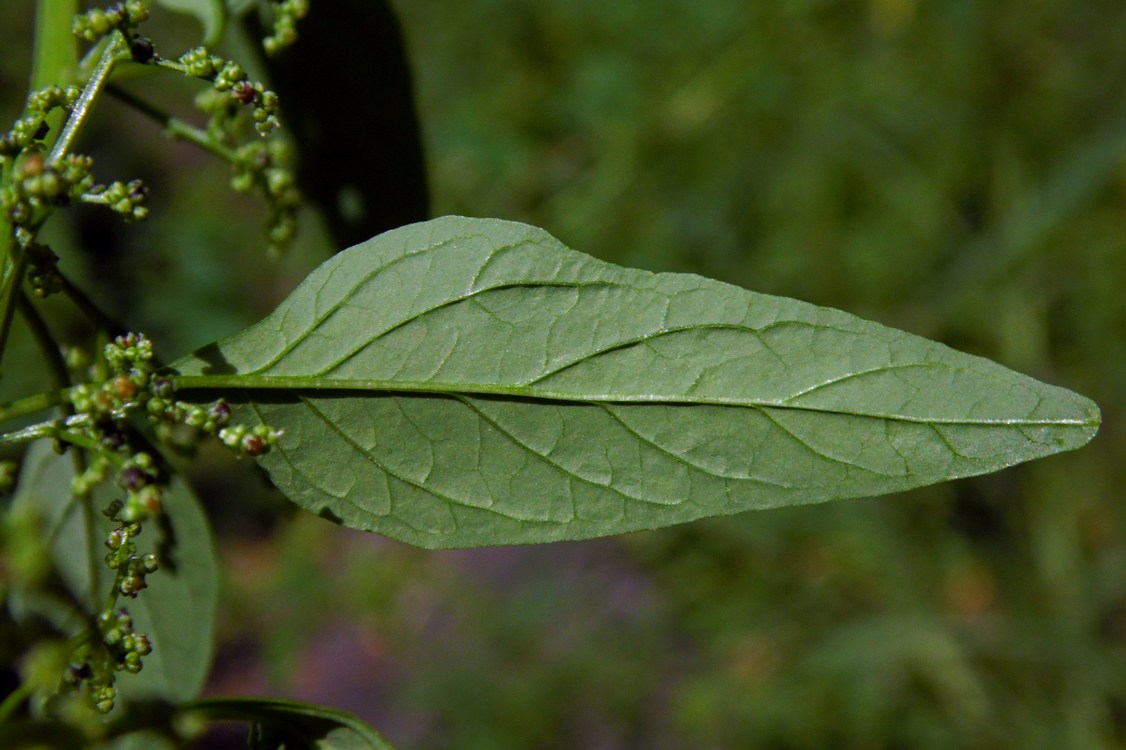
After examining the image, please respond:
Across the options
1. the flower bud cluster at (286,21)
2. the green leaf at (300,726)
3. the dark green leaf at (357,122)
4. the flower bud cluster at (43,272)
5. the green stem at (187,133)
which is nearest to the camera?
the flower bud cluster at (43,272)

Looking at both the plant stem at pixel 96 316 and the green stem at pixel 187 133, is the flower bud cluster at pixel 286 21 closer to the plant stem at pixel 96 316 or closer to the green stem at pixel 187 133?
the green stem at pixel 187 133

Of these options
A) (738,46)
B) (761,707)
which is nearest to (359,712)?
(761,707)

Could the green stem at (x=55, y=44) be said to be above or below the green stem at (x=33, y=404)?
above

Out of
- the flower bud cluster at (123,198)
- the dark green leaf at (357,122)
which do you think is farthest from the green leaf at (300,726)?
the dark green leaf at (357,122)

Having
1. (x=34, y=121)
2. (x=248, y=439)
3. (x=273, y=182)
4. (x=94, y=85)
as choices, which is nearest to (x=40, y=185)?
(x=34, y=121)

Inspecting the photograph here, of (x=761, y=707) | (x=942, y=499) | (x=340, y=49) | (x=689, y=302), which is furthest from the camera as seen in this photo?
(x=942, y=499)

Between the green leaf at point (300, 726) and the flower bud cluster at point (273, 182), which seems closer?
the green leaf at point (300, 726)

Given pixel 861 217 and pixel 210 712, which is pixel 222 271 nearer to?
pixel 861 217
